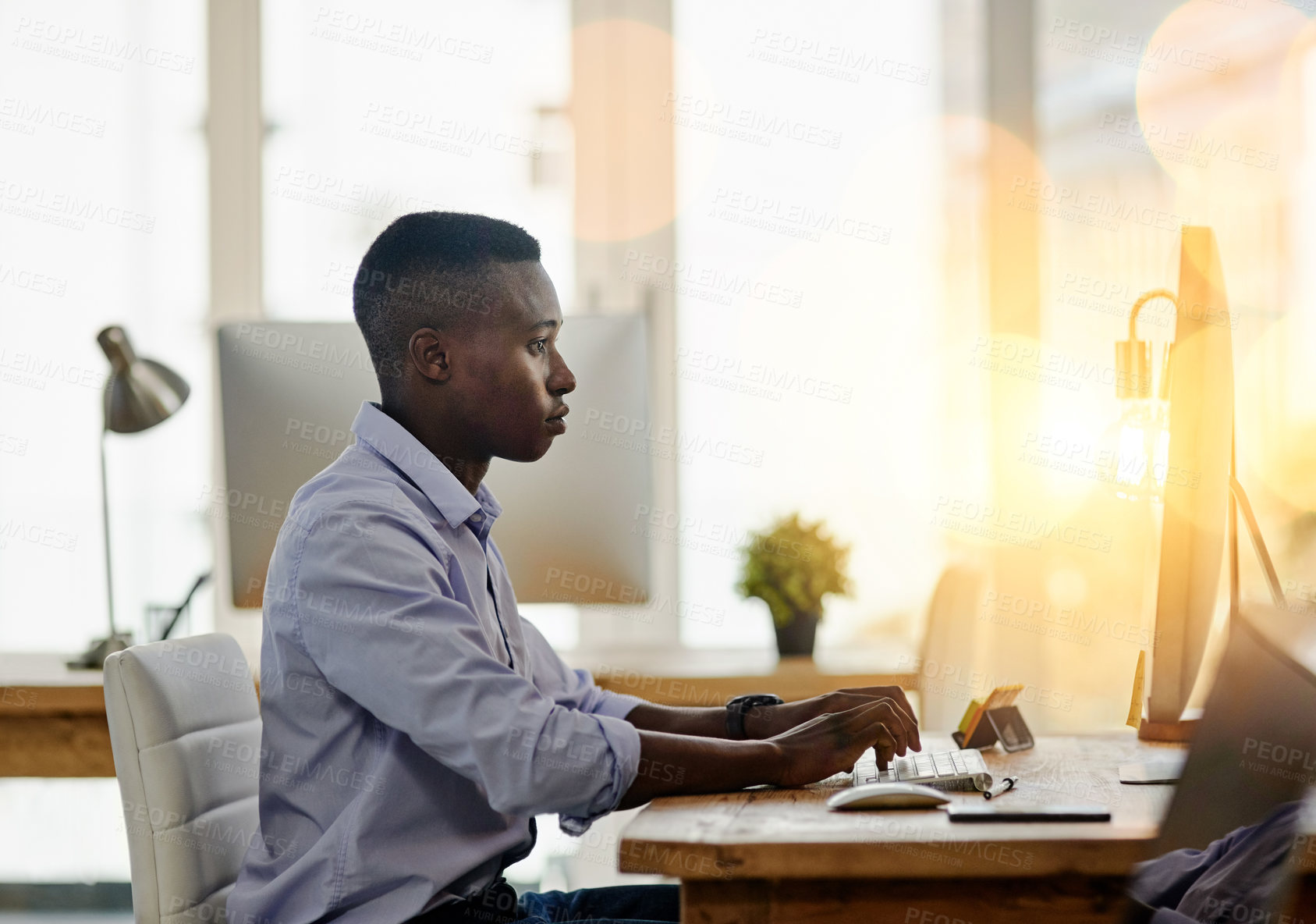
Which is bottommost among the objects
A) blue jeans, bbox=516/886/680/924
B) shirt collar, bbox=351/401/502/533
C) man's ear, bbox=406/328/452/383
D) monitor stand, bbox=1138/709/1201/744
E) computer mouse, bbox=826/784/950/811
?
blue jeans, bbox=516/886/680/924

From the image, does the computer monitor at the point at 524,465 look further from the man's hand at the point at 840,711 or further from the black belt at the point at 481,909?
the black belt at the point at 481,909

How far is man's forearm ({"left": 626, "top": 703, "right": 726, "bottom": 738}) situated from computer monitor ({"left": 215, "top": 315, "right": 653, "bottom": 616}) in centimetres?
65

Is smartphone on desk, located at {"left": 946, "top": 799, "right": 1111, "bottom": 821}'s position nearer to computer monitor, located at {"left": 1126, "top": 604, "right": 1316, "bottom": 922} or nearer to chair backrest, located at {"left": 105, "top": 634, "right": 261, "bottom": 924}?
computer monitor, located at {"left": 1126, "top": 604, "right": 1316, "bottom": 922}

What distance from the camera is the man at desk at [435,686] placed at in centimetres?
105

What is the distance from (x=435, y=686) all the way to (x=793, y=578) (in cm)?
159

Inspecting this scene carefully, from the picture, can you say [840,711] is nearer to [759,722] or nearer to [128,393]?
[759,722]

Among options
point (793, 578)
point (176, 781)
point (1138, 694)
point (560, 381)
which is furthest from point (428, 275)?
point (793, 578)

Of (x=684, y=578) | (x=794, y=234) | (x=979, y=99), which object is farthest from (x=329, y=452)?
(x=979, y=99)

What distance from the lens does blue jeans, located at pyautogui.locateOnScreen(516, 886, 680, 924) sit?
1.39 metres

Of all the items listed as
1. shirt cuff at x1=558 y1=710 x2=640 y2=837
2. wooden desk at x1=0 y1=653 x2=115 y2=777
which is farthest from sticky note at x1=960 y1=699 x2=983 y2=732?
wooden desk at x1=0 y1=653 x2=115 y2=777

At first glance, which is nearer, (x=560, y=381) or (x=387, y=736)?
(x=387, y=736)

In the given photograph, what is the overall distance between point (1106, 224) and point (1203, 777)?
2.78m

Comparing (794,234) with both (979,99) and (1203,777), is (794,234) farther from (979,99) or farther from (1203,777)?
(1203,777)

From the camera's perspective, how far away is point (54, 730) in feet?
7.03
